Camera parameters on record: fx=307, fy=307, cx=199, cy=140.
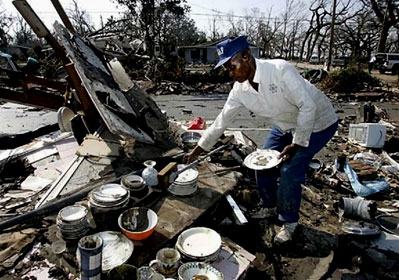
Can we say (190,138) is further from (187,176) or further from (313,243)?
(313,243)

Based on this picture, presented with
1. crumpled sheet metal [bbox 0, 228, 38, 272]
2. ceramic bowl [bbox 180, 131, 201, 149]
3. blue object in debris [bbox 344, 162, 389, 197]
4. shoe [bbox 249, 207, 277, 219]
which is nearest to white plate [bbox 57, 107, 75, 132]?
ceramic bowl [bbox 180, 131, 201, 149]

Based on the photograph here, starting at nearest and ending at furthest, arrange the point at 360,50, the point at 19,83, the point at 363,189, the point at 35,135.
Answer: the point at 363,189, the point at 19,83, the point at 35,135, the point at 360,50

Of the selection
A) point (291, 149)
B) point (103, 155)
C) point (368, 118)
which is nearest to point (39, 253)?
point (103, 155)

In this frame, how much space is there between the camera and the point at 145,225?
2555 mm

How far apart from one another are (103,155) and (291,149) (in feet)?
Result: 8.09

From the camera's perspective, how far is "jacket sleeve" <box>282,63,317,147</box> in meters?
2.52

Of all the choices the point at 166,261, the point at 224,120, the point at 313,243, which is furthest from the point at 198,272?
the point at 224,120

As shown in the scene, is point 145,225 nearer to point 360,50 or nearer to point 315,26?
point 360,50

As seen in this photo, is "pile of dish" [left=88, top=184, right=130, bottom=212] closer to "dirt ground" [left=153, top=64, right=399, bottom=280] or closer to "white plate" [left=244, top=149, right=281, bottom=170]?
"dirt ground" [left=153, top=64, right=399, bottom=280]

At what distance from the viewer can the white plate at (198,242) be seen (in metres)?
2.36

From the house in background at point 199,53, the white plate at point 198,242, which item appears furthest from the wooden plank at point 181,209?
the house in background at point 199,53

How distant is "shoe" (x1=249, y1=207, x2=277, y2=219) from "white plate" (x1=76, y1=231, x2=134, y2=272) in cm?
151


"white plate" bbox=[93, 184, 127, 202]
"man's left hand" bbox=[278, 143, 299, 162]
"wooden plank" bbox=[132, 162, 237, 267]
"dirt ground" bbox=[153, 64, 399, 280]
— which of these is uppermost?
"man's left hand" bbox=[278, 143, 299, 162]

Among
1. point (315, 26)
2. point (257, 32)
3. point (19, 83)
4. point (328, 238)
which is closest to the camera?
point (328, 238)
